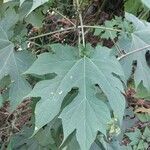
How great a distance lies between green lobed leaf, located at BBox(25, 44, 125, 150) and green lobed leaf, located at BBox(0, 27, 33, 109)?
159mm

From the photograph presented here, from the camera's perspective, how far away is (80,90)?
1.46 m

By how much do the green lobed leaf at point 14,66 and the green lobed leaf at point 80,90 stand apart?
0.16 metres

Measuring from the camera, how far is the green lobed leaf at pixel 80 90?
139cm

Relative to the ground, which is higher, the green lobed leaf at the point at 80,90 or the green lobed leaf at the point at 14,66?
the green lobed leaf at the point at 80,90

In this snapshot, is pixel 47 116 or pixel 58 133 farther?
pixel 58 133

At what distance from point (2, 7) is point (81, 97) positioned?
0.62m

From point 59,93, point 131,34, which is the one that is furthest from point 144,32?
point 59,93

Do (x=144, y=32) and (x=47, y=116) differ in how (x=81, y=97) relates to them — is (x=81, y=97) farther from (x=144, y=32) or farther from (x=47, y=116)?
(x=144, y=32)

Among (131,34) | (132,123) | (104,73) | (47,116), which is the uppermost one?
(131,34)

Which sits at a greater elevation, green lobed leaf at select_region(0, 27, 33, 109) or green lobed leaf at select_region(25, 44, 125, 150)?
green lobed leaf at select_region(25, 44, 125, 150)

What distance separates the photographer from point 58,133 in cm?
171

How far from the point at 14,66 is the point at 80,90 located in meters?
0.29

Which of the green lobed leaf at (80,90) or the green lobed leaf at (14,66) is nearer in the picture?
the green lobed leaf at (80,90)

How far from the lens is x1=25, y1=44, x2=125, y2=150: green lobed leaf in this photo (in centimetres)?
139
